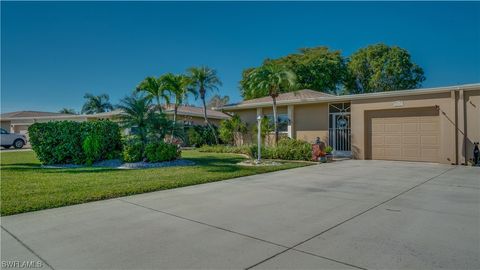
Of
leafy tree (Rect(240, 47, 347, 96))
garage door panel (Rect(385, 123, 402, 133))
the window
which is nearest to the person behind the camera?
garage door panel (Rect(385, 123, 402, 133))

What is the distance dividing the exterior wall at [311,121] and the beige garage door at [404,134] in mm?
2528

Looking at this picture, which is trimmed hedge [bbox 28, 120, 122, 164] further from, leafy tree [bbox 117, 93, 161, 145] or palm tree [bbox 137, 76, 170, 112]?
palm tree [bbox 137, 76, 170, 112]

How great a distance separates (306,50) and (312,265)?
34.0 metres

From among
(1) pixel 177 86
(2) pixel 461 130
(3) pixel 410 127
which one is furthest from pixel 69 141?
(2) pixel 461 130

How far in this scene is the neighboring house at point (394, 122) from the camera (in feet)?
38.9

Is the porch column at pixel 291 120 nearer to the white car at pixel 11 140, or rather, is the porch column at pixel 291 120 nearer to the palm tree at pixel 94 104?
the white car at pixel 11 140

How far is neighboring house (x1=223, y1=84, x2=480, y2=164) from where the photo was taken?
1187 centimetres

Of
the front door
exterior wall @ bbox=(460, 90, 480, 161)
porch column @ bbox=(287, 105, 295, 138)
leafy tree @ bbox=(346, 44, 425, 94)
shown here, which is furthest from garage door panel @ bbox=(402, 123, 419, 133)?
leafy tree @ bbox=(346, 44, 425, 94)

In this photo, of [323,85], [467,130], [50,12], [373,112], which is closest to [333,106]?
[373,112]

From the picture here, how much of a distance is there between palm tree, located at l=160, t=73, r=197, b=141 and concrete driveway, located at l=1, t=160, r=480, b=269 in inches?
603

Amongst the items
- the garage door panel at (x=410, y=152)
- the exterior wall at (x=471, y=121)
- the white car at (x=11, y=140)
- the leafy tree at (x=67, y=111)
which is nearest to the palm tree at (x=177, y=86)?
the garage door panel at (x=410, y=152)

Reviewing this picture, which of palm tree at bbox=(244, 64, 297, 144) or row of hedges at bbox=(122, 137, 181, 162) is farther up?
palm tree at bbox=(244, 64, 297, 144)

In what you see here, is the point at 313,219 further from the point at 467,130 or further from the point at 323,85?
the point at 323,85

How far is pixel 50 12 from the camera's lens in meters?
11.3
